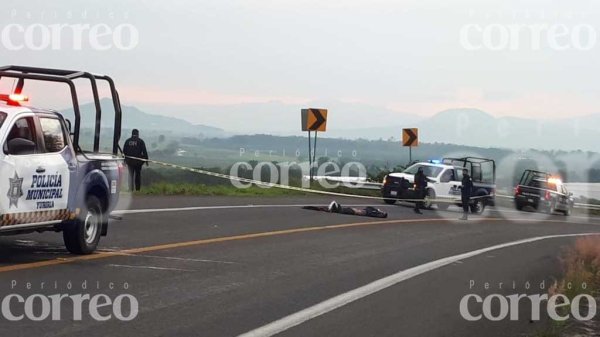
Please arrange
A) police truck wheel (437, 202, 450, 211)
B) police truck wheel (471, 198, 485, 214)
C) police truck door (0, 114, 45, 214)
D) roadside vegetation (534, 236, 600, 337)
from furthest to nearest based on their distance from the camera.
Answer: police truck wheel (471, 198, 485, 214) → police truck wheel (437, 202, 450, 211) → police truck door (0, 114, 45, 214) → roadside vegetation (534, 236, 600, 337)

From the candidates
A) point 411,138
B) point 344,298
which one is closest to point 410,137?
point 411,138

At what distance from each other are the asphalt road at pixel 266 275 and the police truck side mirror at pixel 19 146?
139cm

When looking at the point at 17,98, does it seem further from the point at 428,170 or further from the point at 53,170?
the point at 428,170

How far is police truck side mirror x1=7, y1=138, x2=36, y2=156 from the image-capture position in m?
10.6

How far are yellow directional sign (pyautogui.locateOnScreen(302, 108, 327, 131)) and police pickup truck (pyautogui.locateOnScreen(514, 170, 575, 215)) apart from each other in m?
10.2

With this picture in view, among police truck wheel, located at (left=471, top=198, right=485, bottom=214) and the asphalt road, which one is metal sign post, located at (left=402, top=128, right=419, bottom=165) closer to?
police truck wheel, located at (left=471, top=198, right=485, bottom=214)

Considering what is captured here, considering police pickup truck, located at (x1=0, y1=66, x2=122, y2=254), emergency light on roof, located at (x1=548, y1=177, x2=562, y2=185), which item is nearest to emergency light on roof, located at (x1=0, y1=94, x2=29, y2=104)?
police pickup truck, located at (x1=0, y1=66, x2=122, y2=254)

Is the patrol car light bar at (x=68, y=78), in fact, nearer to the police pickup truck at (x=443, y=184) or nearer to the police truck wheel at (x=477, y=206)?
the police pickup truck at (x=443, y=184)

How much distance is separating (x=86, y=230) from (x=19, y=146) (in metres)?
2.11

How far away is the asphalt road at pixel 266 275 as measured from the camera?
887 cm

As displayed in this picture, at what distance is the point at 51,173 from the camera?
11.4 meters

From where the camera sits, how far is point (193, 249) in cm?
1394

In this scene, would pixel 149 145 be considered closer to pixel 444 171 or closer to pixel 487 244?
pixel 444 171

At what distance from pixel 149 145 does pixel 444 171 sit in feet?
34.9
